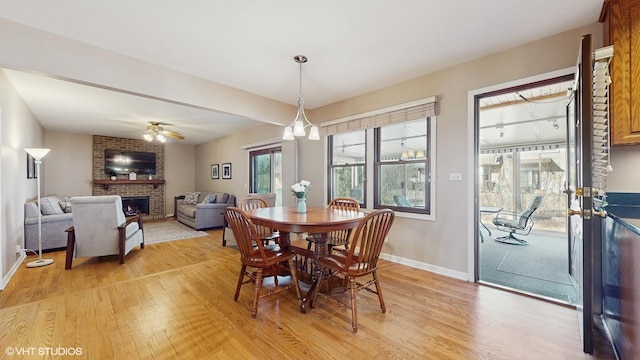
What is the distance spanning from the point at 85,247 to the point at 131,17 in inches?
120

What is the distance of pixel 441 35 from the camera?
2.36 metres

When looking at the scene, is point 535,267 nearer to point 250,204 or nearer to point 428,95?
point 428,95

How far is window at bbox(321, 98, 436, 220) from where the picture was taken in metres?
3.25

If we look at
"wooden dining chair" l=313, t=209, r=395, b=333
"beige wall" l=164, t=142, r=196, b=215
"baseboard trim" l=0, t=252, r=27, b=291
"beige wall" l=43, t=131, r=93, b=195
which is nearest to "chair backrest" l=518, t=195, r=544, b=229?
"wooden dining chair" l=313, t=209, r=395, b=333

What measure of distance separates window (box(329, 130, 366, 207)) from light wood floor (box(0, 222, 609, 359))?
1.53 metres

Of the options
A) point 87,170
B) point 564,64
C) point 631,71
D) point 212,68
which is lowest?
point 87,170

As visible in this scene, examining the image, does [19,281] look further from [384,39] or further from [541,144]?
[541,144]

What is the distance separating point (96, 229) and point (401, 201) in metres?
4.17

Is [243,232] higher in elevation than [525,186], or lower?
lower

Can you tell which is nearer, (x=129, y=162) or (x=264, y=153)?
(x=264, y=153)

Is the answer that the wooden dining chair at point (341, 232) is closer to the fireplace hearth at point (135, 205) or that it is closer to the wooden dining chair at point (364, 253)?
the wooden dining chair at point (364, 253)

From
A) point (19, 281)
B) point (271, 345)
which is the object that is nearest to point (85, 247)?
point (19, 281)

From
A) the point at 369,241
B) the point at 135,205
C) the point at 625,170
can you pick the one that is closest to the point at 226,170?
the point at 135,205

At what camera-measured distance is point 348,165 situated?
13.7ft
